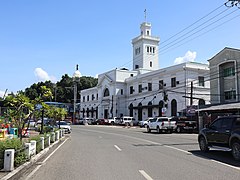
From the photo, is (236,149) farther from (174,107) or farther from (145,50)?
(145,50)

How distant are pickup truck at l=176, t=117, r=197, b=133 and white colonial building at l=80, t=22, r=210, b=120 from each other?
2.38 meters

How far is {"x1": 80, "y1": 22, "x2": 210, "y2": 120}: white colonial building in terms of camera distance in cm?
5197

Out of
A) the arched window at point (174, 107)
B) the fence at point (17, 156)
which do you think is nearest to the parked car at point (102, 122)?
the arched window at point (174, 107)

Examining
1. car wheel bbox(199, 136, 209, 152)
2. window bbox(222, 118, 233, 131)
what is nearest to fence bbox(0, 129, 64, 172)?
car wheel bbox(199, 136, 209, 152)

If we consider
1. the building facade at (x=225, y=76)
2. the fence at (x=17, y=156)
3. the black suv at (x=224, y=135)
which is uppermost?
the building facade at (x=225, y=76)

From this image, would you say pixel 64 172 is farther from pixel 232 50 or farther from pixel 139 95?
pixel 139 95

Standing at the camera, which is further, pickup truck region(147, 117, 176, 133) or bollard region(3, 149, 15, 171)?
pickup truck region(147, 117, 176, 133)

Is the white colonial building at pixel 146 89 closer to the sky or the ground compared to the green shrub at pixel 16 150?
closer to the sky

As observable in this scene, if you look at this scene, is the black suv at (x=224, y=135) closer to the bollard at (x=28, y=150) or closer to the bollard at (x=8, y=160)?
the bollard at (x=28, y=150)

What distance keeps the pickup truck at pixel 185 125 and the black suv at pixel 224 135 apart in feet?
68.7

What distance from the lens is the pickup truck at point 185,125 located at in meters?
34.8

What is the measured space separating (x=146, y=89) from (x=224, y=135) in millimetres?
50621

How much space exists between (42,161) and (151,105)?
160 ft

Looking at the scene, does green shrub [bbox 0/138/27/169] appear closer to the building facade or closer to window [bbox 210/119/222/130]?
window [bbox 210/119/222/130]
